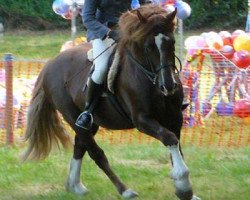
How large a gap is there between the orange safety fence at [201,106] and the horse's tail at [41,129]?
1.84m

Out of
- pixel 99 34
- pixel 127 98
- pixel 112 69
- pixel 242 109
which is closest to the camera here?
pixel 127 98

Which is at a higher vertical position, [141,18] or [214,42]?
[141,18]

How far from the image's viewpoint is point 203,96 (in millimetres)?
11445

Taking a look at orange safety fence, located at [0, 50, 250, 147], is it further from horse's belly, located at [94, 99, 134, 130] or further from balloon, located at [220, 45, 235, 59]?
horse's belly, located at [94, 99, 134, 130]

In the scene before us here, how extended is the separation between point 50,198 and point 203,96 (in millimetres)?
5005

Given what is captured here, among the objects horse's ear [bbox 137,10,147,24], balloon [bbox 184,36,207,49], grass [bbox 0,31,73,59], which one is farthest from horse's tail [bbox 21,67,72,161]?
grass [bbox 0,31,73,59]

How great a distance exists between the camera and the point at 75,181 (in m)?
7.22

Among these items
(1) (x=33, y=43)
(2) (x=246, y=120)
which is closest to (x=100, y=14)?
(2) (x=246, y=120)

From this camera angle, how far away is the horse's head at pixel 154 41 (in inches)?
233

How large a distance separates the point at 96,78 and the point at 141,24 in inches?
34.6

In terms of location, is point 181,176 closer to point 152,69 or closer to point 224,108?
point 152,69

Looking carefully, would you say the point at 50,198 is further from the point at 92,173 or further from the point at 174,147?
the point at 174,147

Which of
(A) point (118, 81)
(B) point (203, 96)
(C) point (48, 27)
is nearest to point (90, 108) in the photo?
(A) point (118, 81)

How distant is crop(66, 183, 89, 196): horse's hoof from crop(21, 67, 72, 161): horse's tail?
27.2 inches
